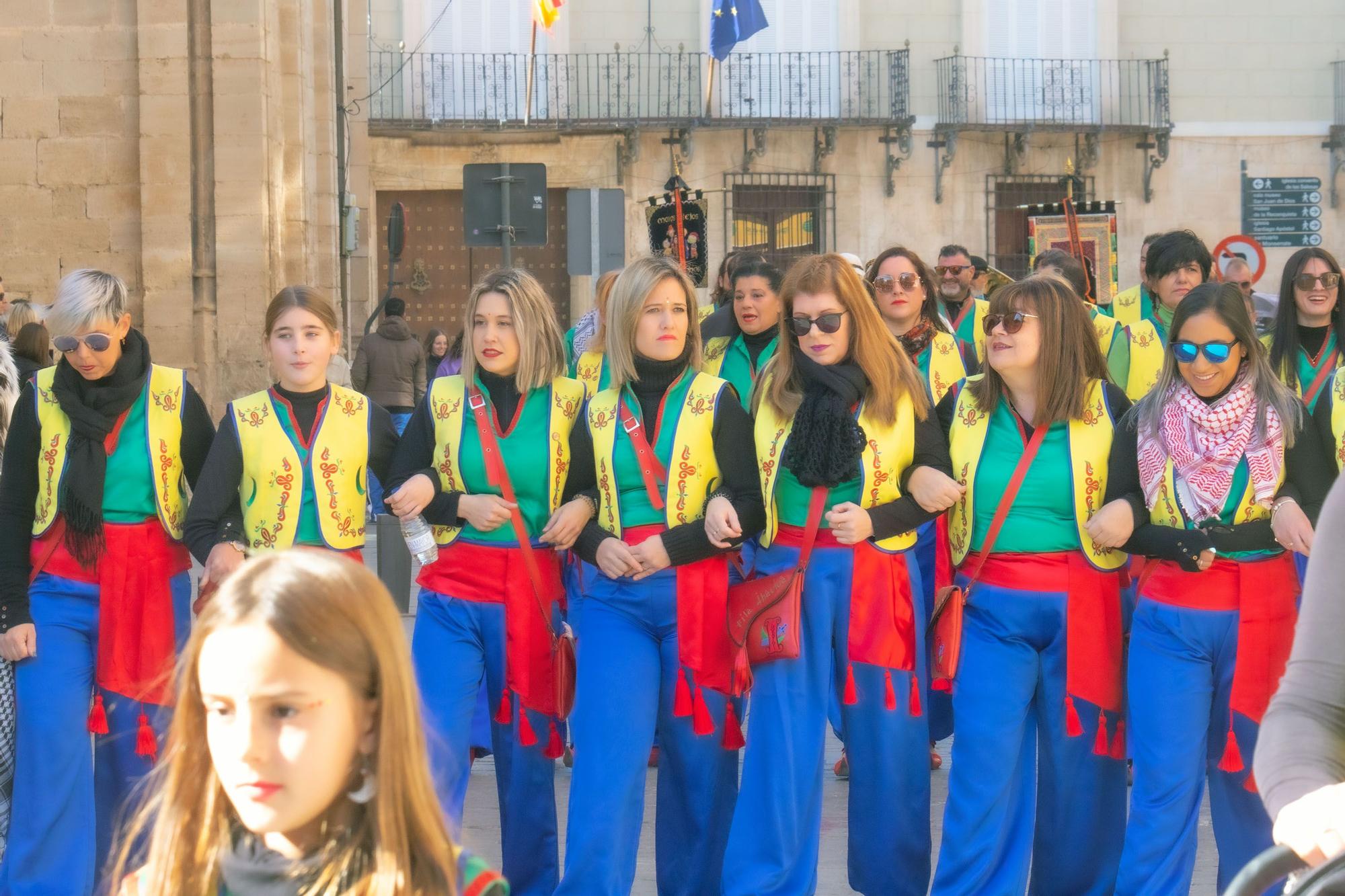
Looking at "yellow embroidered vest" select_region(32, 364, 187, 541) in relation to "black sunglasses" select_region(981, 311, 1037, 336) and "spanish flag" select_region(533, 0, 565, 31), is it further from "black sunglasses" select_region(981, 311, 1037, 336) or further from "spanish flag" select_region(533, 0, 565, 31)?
"spanish flag" select_region(533, 0, 565, 31)

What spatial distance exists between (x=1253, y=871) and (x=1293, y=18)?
26.4m

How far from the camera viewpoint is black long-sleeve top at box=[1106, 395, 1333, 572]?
192 inches

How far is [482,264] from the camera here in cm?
2419

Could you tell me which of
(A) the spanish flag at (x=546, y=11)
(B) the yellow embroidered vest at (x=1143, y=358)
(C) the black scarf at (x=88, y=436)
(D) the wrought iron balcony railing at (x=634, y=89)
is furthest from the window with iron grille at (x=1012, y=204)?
(C) the black scarf at (x=88, y=436)

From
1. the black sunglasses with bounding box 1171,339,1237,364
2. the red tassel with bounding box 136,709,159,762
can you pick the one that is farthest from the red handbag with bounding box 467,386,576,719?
the black sunglasses with bounding box 1171,339,1237,364

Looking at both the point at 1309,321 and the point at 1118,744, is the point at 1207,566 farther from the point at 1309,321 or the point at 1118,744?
the point at 1309,321

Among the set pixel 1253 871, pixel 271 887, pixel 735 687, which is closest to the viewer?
pixel 1253 871

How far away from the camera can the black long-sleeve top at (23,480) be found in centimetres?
514

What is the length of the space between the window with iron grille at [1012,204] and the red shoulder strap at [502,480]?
20.6 meters

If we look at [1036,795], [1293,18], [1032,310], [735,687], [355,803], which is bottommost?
[1036,795]

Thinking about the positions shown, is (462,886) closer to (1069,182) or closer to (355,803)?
(355,803)

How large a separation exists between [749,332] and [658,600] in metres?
2.12

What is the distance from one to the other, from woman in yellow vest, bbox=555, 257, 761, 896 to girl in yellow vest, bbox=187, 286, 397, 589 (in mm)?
723

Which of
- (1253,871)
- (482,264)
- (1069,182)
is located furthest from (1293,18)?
(1253,871)
